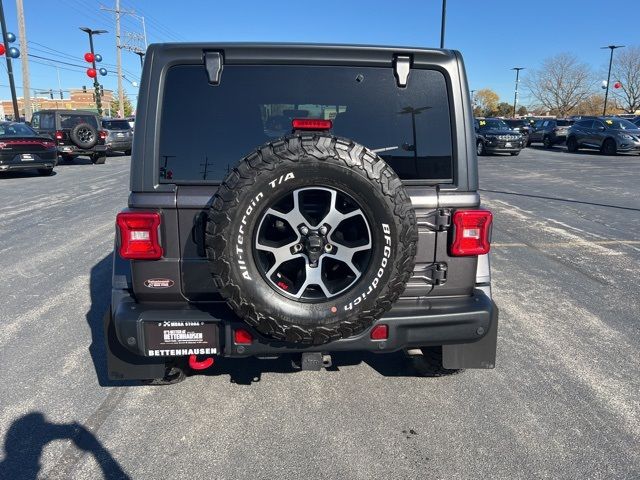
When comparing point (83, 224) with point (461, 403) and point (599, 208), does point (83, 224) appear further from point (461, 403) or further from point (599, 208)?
point (599, 208)

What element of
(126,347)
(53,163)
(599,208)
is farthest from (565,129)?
(126,347)

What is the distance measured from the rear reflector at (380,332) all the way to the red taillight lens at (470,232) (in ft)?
1.85

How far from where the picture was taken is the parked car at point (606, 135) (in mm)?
21469

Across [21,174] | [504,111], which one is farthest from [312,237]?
[504,111]

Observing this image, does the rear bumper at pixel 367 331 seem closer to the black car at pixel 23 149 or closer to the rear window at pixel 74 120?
the black car at pixel 23 149

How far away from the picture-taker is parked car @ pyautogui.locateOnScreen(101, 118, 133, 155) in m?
21.4

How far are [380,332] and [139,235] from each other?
135 centimetres

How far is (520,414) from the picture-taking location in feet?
9.56

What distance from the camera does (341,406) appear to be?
118 inches

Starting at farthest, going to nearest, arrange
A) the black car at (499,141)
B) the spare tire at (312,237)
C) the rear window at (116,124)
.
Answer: the rear window at (116,124), the black car at (499,141), the spare tire at (312,237)

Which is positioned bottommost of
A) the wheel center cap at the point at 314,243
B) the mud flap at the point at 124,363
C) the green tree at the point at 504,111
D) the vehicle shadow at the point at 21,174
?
the vehicle shadow at the point at 21,174

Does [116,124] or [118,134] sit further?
[116,124]

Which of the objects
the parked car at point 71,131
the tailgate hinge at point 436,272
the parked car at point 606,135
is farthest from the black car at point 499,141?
the tailgate hinge at point 436,272

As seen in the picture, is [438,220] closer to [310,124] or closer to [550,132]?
[310,124]
